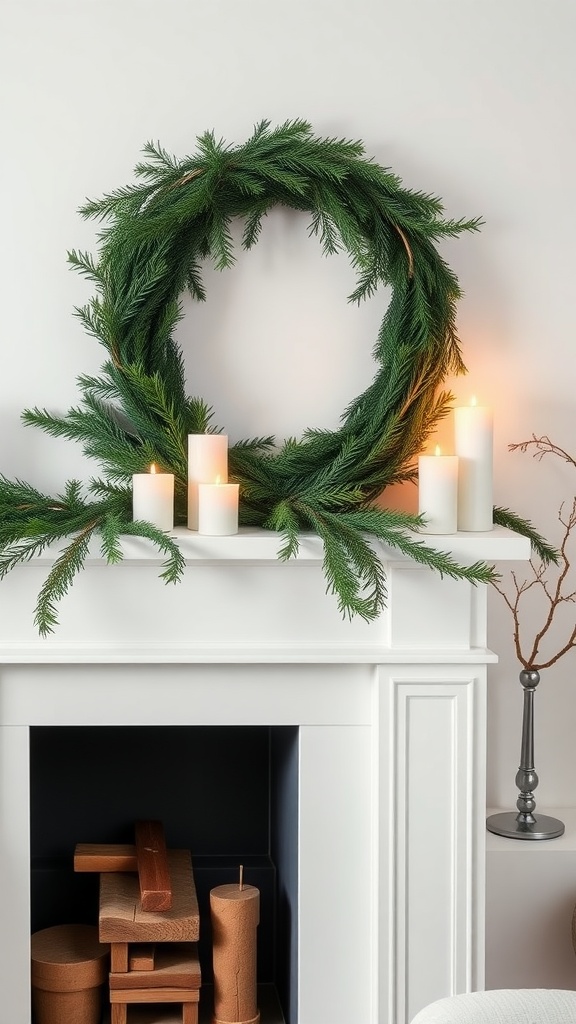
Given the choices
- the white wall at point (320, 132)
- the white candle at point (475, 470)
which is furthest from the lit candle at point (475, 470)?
the white wall at point (320, 132)

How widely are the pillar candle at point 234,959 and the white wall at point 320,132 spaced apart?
2.59 feet

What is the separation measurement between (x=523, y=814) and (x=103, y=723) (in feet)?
2.55

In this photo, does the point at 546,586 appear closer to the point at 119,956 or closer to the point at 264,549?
the point at 264,549

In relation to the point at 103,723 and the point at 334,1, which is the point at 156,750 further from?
the point at 334,1

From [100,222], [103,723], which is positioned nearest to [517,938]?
[103,723]

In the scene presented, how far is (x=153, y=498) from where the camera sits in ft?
5.59

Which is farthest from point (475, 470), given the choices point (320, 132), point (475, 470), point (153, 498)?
point (320, 132)

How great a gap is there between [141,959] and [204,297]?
1.13 m

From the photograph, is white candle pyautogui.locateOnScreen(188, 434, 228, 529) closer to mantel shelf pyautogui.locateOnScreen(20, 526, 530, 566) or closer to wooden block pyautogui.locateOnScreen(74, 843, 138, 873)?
mantel shelf pyautogui.locateOnScreen(20, 526, 530, 566)

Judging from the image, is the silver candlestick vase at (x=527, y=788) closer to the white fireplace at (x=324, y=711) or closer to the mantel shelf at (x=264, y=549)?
the white fireplace at (x=324, y=711)

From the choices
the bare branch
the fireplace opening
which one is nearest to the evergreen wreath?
the bare branch

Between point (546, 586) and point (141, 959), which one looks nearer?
point (141, 959)

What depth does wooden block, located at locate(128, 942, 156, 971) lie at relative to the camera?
1810mm

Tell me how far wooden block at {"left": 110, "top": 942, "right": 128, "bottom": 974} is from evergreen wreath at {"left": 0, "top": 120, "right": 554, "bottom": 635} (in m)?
0.67
